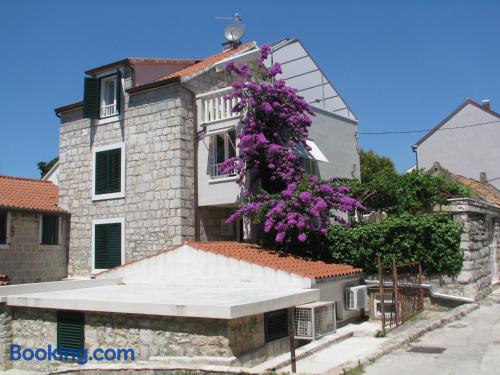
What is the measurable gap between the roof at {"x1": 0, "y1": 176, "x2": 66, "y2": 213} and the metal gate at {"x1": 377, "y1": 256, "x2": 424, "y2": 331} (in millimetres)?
12732

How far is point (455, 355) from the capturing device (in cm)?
933

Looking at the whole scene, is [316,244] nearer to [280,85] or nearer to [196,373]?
[280,85]

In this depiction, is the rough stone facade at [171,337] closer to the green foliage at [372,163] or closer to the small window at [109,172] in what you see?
the small window at [109,172]

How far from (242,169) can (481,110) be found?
74.2ft

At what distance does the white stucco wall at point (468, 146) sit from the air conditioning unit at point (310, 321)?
2376 cm

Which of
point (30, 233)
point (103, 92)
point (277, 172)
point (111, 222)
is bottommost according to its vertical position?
point (30, 233)

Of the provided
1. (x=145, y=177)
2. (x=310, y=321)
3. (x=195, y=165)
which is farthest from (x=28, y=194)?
(x=310, y=321)

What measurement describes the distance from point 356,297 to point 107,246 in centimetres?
957

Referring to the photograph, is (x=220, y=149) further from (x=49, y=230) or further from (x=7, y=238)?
(x=7, y=238)

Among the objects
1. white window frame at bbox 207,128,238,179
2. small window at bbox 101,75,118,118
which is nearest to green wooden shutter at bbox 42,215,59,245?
small window at bbox 101,75,118,118

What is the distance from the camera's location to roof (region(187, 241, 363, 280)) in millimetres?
13032

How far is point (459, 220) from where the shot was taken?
14.7 meters

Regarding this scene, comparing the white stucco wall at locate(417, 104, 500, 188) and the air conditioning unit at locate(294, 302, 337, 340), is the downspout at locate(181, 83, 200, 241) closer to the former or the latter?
the air conditioning unit at locate(294, 302, 337, 340)

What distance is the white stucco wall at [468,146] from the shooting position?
1225 inches
